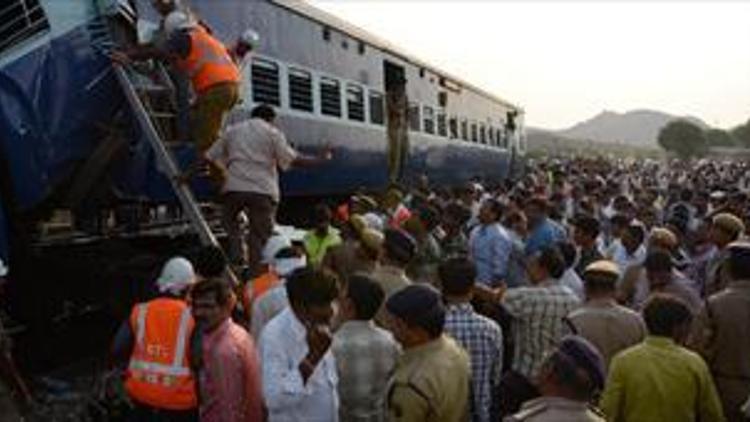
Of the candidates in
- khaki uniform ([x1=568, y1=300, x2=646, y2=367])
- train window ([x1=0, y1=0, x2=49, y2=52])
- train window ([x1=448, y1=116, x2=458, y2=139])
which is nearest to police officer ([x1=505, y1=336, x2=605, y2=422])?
khaki uniform ([x1=568, y1=300, x2=646, y2=367])

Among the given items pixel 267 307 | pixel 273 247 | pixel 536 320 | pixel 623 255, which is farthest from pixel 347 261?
pixel 623 255

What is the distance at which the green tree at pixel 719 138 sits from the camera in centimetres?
12614

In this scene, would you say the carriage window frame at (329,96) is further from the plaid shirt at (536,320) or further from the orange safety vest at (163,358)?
the orange safety vest at (163,358)

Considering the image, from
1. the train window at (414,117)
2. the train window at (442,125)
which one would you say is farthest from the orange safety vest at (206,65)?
the train window at (442,125)

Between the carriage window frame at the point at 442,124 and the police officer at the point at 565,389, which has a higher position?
the carriage window frame at the point at 442,124

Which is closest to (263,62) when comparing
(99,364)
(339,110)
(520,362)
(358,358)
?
(339,110)

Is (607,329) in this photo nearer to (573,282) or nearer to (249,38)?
(573,282)

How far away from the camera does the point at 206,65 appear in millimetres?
9297

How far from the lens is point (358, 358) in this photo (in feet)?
16.4

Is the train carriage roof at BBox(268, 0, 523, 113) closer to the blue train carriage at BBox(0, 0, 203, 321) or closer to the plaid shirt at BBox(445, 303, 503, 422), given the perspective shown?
the blue train carriage at BBox(0, 0, 203, 321)

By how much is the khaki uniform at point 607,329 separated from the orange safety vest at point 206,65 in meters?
4.48

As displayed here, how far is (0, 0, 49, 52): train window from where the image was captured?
8.98 meters

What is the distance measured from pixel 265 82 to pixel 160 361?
7732 millimetres

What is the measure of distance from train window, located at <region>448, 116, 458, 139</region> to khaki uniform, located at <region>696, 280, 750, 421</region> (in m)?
19.2
